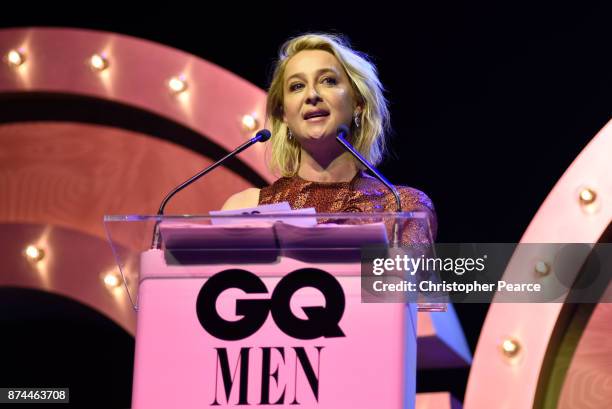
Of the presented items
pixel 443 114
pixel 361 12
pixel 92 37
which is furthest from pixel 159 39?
pixel 443 114

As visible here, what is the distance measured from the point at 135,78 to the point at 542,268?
5.60 feet

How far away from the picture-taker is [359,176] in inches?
104

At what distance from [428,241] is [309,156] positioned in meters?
1.03

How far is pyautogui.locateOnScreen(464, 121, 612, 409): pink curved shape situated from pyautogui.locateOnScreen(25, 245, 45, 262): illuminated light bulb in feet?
5.28

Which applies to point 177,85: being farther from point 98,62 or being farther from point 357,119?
point 357,119

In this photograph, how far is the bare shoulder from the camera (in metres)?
2.60

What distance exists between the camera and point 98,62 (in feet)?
11.2

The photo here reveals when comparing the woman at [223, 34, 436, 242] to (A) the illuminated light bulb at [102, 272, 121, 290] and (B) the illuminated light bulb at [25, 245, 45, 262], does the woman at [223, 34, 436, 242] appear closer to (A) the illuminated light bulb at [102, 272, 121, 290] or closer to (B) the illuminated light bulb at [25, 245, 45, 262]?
(A) the illuminated light bulb at [102, 272, 121, 290]

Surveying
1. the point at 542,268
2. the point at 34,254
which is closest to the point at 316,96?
the point at 542,268

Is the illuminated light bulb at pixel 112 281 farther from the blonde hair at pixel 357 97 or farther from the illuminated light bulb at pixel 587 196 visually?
the illuminated light bulb at pixel 587 196

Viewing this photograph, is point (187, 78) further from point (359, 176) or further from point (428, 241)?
point (428, 241)

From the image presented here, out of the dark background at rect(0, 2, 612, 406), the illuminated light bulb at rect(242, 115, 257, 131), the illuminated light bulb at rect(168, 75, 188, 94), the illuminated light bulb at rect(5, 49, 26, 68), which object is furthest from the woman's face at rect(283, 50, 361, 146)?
the illuminated light bulb at rect(5, 49, 26, 68)

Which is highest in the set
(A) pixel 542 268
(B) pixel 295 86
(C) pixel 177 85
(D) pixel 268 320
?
(C) pixel 177 85

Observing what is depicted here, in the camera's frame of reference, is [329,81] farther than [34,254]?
No
